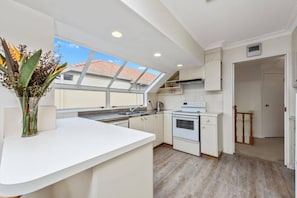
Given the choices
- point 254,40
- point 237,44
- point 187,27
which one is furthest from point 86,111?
point 254,40

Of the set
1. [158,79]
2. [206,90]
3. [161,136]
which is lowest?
[161,136]

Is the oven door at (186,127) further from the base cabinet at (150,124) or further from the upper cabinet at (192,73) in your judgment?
the upper cabinet at (192,73)

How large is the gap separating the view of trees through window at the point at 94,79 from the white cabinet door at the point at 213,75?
1.30 metres

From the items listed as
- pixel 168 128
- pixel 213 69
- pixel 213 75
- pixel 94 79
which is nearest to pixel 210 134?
pixel 168 128

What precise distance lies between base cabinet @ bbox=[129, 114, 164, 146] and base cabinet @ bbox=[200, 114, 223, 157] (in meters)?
0.99

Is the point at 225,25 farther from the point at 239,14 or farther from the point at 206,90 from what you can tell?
the point at 206,90

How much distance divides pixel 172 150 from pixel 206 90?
161 cm

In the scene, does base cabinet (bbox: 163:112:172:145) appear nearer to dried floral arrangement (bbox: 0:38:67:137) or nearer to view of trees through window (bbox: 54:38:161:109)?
view of trees through window (bbox: 54:38:161:109)

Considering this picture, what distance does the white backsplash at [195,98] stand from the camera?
3.14m

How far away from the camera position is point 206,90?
3.12 meters

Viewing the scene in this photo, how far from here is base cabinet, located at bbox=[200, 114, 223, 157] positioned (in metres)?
2.66

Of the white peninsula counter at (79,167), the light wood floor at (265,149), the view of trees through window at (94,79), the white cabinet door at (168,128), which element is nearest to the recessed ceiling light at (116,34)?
the view of trees through window at (94,79)

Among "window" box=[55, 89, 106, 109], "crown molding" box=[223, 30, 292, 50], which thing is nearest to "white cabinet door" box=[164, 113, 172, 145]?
"window" box=[55, 89, 106, 109]

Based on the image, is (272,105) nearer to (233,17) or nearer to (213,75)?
(213,75)
